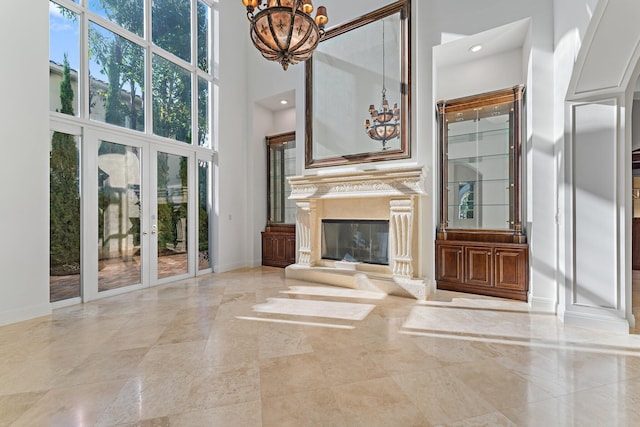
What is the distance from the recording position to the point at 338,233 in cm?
588

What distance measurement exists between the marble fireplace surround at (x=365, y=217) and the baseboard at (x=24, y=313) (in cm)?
356

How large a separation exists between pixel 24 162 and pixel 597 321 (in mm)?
6898

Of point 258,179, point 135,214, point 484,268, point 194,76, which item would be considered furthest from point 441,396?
point 194,76

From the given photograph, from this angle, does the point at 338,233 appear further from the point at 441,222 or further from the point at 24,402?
the point at 24,402

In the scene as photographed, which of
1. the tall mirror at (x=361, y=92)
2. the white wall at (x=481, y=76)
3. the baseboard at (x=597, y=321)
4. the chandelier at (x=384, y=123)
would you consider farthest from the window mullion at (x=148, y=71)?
the baseboard at (x=597, y=321)

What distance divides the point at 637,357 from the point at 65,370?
16.1ft

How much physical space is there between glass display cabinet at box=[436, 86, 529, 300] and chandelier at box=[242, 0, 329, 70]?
9.20 ft

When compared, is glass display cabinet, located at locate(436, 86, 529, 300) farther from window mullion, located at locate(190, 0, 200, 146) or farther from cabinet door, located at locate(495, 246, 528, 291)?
window mullion, located at locate(190, 0, 200, 146)

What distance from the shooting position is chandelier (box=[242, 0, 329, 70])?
121 inches

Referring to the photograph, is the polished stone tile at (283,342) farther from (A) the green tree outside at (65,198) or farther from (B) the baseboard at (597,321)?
(A) the green tree outside at (65,198)

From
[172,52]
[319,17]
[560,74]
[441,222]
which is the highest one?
[172,52]

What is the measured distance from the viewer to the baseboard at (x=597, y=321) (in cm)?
324

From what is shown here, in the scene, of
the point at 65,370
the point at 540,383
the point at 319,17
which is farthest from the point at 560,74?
the point at 65,370

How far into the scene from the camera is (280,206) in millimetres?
7238
